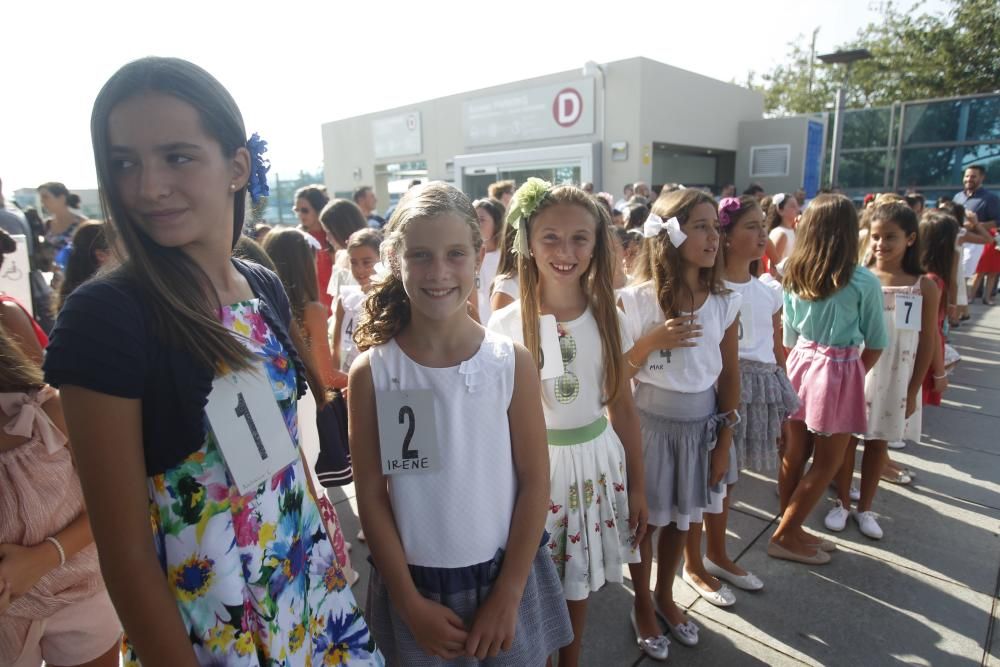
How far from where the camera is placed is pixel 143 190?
0.96 meters

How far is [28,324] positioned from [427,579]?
1.42 m

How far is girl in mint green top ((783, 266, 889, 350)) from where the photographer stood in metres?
2.76

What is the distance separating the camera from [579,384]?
192 cm

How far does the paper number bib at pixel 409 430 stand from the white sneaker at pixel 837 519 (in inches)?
111

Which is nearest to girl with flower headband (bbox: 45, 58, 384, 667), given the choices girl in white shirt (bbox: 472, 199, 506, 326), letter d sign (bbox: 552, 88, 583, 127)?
girl in white shirt (bbox: 472, 199, 506, 326)

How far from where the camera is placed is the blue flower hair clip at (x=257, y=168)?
46.5 inches

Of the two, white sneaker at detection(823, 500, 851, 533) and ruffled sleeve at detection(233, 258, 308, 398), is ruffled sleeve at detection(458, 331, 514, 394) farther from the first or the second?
white sneaker at detection(823, 500, 851, 533)

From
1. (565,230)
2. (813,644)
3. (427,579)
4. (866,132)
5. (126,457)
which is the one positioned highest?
(866,132)

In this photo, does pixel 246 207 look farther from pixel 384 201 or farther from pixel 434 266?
pixel 384 201

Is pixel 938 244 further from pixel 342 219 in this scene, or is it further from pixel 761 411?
pixel 342 219

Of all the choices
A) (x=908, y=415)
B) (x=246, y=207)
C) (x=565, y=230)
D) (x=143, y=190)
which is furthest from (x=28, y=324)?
(x=908, y=415)

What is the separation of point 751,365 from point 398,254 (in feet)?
7.01

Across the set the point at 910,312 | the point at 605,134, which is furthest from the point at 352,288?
the point at 605,134

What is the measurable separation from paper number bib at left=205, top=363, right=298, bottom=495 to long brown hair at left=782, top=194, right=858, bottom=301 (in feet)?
8.90
